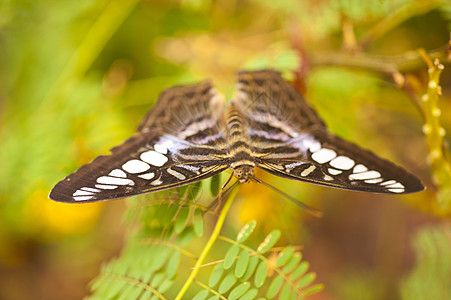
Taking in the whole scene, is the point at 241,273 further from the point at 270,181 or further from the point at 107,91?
the point at 107,91

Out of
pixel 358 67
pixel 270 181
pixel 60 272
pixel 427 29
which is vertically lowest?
pixel 60 272

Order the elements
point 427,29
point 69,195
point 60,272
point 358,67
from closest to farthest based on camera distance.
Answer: point 69,195 < point 358,67 < point 427,29 < point 60,272

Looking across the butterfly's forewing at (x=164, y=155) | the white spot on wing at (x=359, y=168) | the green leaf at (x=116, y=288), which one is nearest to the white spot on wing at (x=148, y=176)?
the butterfly's forewing at (x=164, y=155)

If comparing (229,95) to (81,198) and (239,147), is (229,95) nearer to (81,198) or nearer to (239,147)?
(239,147)

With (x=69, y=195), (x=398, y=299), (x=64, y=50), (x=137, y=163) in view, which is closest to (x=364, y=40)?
(x=137, y=163)

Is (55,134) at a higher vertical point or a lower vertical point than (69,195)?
higher

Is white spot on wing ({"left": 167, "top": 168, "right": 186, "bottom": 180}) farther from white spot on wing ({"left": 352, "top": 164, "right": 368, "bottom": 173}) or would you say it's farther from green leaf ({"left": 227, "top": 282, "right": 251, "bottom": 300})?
white spot on wing ({"left": 352, "top": 164, "right": 368, "bottom": 173})
